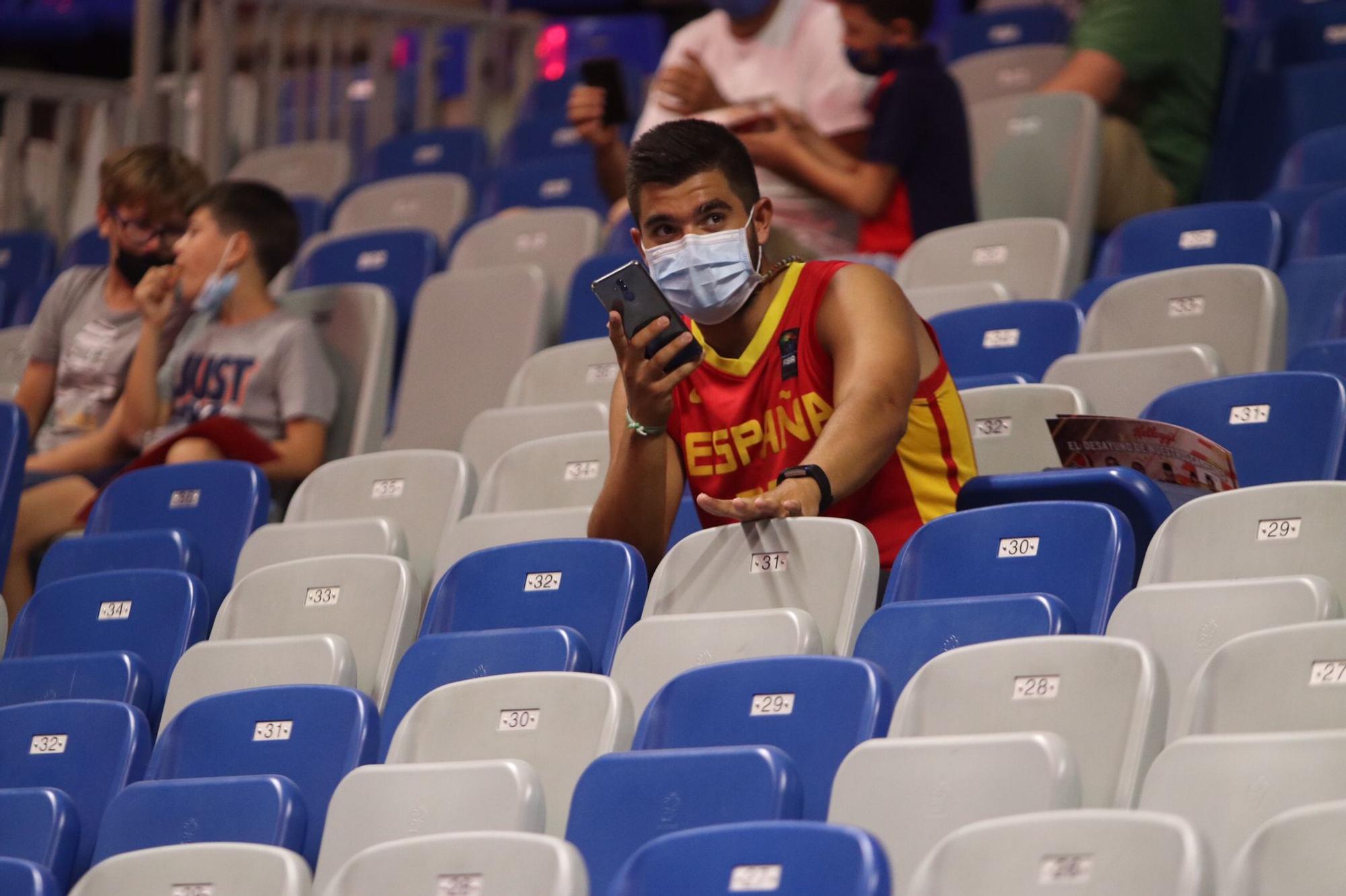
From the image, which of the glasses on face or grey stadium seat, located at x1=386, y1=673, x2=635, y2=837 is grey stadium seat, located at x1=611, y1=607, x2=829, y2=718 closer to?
grey stadium seat, located at x1=386, y1=673, x2=635, y2=837

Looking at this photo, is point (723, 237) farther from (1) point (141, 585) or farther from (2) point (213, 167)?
(2) point (213, 167)

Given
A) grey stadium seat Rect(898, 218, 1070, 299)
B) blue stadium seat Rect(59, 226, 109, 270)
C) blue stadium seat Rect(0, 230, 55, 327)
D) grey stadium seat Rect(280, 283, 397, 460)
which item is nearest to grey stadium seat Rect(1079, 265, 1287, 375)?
grey stadium seat Rect(898, 218, 1070, 299)

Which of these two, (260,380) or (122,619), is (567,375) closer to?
(260,380)

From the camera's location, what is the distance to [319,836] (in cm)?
269

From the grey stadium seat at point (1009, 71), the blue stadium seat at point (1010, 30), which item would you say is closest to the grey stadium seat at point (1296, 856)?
the grey stadium seat at point (1009, 71)

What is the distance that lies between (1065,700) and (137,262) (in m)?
3.18

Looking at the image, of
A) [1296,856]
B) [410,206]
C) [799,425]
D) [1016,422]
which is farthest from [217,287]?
[1296,856]

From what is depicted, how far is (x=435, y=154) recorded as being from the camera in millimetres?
6512

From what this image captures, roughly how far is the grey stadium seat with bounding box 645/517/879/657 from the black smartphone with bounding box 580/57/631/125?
2.24m

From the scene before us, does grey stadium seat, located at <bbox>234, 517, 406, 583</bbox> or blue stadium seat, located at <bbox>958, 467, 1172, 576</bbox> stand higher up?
blue stadium seat, located at <bbox>958, 467, 1172, 576</bbox>

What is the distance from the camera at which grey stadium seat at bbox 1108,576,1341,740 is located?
232 cm

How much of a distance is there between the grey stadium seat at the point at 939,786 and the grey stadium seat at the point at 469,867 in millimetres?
320

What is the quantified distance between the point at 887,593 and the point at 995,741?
76 cm

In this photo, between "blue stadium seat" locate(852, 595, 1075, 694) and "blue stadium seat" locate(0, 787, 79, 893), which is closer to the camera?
"blue stadium seat" locate(852, 595, 1075, 694)
